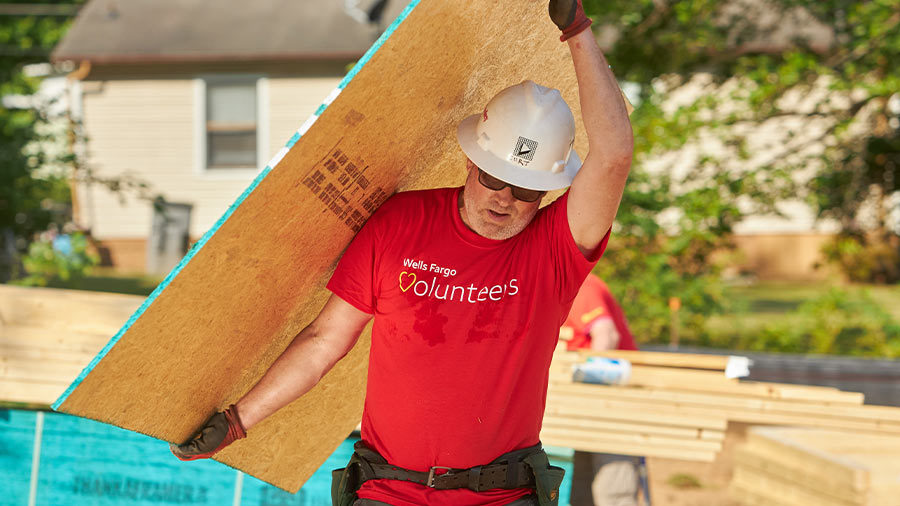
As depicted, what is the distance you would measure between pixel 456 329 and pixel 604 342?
2953 mm

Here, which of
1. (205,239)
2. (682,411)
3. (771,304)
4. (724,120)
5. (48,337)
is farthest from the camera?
(771,304)

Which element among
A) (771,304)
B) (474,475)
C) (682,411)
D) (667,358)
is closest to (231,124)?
(771,304)

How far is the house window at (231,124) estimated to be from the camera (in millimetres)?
17359

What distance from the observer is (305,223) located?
258cm

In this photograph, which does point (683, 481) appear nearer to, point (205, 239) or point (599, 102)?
point (599, 102)

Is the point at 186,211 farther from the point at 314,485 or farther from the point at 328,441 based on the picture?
the point at 328,441

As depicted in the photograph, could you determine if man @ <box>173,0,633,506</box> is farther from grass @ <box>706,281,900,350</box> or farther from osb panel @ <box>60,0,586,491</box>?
grass @ <box>706,281,900,350</box>

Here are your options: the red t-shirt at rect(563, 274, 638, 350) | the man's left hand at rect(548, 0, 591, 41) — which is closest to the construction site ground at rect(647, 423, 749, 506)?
the red t-shirt at rect(563, 274, 638, 350)

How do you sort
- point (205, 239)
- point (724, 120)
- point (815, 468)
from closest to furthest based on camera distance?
1. point (205, 239)
2. point (815, 468)
3. point (724, 120)

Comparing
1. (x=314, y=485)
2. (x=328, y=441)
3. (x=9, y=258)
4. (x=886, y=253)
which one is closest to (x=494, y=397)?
(x=328, y=441)

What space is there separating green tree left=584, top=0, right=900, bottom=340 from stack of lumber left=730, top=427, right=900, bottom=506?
12.9ft

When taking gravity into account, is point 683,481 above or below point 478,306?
above

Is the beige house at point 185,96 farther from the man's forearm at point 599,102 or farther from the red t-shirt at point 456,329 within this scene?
the man's forearm at point 599,102

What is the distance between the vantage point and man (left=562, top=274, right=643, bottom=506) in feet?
17.3
